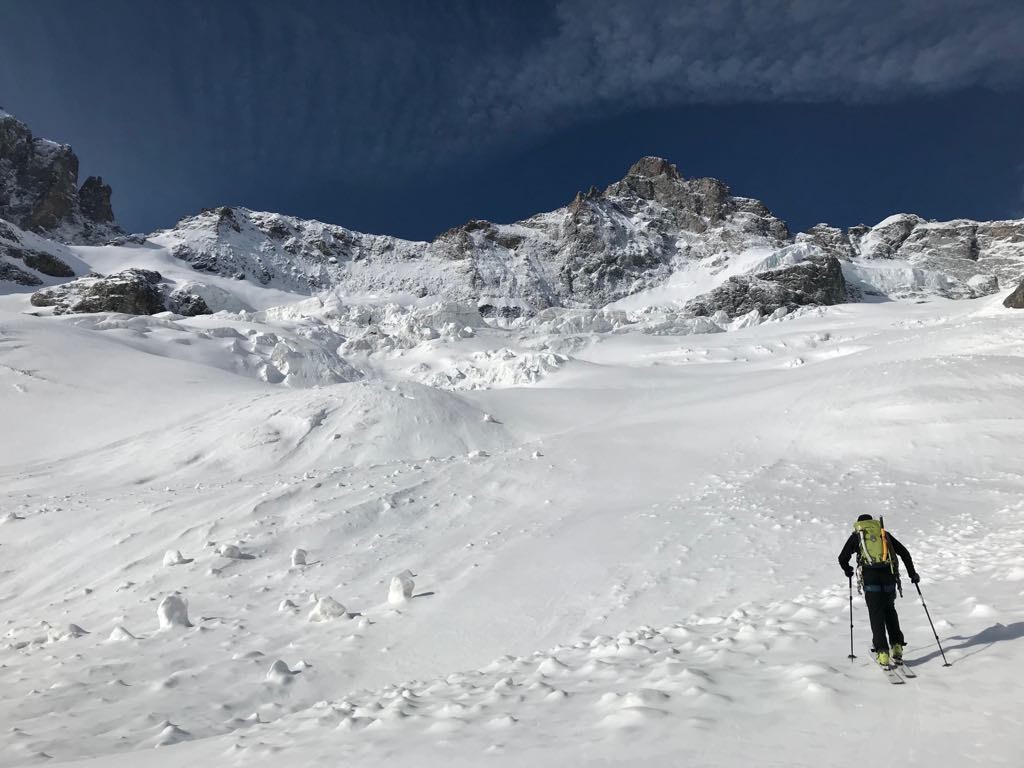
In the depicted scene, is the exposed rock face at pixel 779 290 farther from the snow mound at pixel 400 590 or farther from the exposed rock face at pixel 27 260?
the exposed rock face at pixel 27 260

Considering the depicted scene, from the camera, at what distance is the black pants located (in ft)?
18.6

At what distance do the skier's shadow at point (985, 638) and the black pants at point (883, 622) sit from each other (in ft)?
1.02

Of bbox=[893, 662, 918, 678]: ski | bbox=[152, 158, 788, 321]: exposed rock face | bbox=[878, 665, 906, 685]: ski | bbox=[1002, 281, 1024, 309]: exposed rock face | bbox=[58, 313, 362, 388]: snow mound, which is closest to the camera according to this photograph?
bbox=[878, 665, 906, 685]: ski

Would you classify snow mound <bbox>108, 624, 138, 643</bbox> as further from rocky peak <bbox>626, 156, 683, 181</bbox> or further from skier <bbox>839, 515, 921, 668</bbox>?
rocky peak <bbox>626, 156, 683, 181</bbox>

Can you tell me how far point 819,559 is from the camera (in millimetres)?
11211

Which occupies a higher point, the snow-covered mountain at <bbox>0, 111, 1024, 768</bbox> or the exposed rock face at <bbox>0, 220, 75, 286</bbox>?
the exposed rock face at <bbox>0, 220, 75, 286</bbox>

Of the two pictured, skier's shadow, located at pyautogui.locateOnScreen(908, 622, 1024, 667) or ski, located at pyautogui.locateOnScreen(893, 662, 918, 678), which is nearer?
ski, located at pyautogui.locateOnScreen(893, 662, 918, 678)

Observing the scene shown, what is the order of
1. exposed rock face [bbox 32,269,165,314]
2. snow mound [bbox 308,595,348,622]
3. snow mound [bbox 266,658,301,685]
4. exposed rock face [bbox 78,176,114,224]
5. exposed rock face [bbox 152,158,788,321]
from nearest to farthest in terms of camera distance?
snow mound [bbox 266,658,301,685] → snow mound [bbox 308,595,348,622] → exposed rock face [bbox 32,269,165,314] → exposed rock face [bbox 152,158,788,321] → exposed rock face [bbox 78,176,114,224]

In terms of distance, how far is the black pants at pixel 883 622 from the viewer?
5.66 m

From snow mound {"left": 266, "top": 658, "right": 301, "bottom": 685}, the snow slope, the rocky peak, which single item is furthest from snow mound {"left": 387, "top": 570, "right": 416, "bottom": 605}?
the rocky peak

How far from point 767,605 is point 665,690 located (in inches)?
176

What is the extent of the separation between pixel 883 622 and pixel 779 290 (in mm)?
117347

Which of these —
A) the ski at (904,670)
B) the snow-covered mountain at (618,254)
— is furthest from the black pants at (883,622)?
the snow-covered mountain at (618,254)

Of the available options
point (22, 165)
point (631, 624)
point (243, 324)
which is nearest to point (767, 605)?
point (631, 624)
